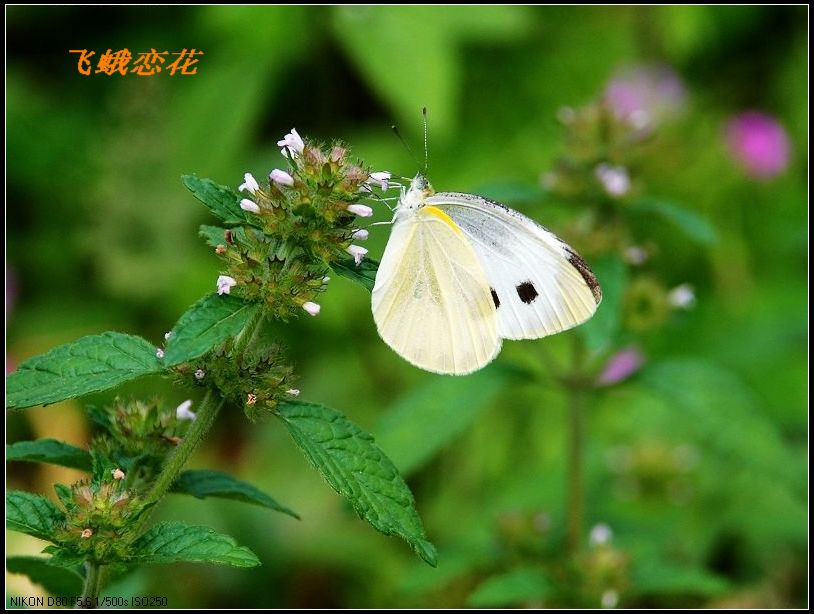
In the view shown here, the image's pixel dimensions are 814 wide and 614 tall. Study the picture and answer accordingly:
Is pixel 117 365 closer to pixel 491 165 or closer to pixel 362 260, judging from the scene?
pixel 362 260

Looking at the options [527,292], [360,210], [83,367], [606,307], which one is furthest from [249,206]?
[606,307]

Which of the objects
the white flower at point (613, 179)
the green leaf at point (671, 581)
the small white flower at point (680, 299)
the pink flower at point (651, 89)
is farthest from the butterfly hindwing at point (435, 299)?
the pink flower at point (651, 89)

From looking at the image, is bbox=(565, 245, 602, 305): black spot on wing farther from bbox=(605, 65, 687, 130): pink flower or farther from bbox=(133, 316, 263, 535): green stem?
bbox=(605, 65, 687, 130): pink flower

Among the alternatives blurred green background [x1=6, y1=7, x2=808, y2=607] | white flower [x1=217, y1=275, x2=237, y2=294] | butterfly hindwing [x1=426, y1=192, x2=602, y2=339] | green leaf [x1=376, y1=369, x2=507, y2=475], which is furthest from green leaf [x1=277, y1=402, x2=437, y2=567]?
blurred green background [x1=6, y1=7, x2=808, y2=607]

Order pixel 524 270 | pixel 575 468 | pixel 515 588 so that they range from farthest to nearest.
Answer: pixel 575 468, pixel 515 588, pixel 524 270

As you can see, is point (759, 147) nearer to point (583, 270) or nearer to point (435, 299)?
point (583, 270)

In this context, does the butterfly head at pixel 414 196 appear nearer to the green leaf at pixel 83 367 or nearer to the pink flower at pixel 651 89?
the green leaf at pixel 83 367

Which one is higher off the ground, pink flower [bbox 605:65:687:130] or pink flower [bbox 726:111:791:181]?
pink flower [bbox 605:65:687:130]
